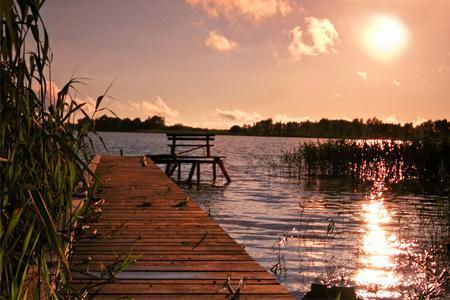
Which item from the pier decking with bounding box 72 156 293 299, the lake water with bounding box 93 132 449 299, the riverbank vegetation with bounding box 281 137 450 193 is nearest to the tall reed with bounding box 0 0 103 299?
the pier decking with bounding box 72 156 293 299

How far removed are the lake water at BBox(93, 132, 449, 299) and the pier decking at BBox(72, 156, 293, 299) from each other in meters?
1.88

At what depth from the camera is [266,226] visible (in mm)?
12836

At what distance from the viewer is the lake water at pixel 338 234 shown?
8.05m

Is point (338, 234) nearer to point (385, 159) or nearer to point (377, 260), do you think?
point (377, 260)

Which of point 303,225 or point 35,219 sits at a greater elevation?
point 35,219

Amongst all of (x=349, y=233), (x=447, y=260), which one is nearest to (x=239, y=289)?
(x=447, y=260)

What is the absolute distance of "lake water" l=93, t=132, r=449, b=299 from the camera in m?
8.05

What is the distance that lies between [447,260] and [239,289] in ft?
21.7

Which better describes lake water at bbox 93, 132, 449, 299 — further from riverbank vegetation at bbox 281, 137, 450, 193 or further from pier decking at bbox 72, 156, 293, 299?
riverbank vegetation at bbox 281, 137, 450, 193

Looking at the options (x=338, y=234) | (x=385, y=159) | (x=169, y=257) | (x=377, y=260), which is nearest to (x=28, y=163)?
(x=169, y=257)

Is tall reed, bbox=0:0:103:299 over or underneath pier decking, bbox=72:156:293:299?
over

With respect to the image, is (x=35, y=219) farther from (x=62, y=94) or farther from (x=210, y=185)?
(x=210, y=185)

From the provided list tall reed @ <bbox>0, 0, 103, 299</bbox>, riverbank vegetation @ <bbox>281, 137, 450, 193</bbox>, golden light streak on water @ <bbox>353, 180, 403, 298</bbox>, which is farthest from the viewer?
riverbank vegetation @ <bbox>281, 137, 450, 193</bbox>

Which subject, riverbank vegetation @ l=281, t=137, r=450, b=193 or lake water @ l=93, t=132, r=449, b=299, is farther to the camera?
riverbank vegetation @ l=281, t=137, r=450, b=193
